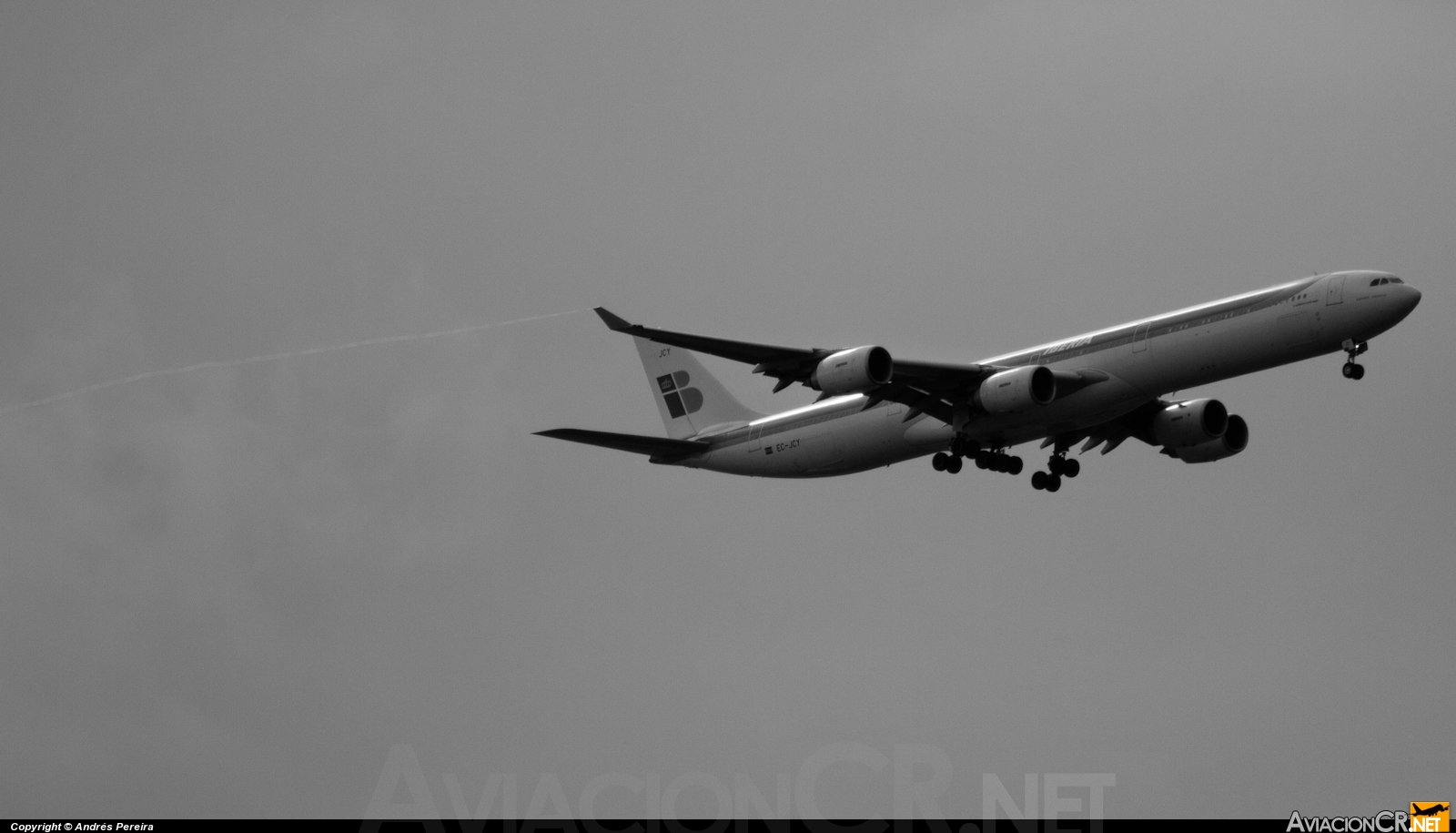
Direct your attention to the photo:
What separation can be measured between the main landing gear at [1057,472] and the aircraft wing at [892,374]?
20.7ft

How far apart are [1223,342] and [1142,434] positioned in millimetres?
9977

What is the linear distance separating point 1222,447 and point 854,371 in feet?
48.3

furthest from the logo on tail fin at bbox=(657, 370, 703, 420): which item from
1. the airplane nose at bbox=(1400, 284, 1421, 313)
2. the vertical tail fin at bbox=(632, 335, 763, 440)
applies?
the airplane nose at bbox=(1400, 284, 1421, 313)

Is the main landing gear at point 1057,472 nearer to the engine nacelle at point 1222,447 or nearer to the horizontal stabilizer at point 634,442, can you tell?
the engine nacelle at point 1222,447

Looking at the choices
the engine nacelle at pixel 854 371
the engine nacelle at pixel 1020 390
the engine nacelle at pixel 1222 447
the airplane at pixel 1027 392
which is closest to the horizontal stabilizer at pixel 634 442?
the airplane at pixel 1027 392

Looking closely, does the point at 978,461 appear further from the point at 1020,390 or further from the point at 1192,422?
the point at 1192,422

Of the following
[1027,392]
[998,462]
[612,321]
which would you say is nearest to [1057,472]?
[998,462]

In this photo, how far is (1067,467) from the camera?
57469mm

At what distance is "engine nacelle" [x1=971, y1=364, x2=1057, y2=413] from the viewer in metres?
49.1

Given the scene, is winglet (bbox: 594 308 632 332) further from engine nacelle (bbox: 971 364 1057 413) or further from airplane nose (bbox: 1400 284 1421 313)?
airplane nose (bbox: 1400 284 1421 313)

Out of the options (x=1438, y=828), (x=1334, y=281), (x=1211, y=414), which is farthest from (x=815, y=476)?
(x=1438, y=828)

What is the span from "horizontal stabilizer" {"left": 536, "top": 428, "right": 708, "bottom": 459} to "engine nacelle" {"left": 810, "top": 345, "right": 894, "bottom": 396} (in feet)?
26.5

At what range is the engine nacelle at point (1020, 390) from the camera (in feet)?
161

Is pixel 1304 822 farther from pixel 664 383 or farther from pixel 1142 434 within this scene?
pixel 664 383
